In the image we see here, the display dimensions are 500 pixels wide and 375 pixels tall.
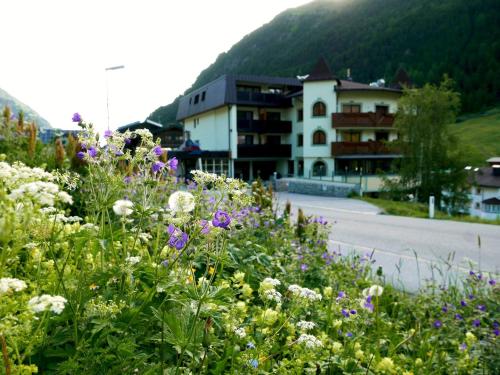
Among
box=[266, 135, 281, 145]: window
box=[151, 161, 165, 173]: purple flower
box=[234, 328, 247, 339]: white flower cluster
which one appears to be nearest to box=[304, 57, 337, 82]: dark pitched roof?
box=[266, 135, 281, 145]: window

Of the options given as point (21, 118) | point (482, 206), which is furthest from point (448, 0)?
point (21, 118)

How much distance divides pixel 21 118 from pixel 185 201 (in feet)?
28.0

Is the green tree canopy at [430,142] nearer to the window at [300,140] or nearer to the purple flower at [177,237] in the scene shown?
the window at [300,140]

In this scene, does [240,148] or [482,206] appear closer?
[240,148]

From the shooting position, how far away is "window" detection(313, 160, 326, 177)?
41969mm

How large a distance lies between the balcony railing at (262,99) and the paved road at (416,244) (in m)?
27.6

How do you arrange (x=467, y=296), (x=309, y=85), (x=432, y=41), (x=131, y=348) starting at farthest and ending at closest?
(x=432, y=41) < (x=309, y=85) < (x=467, y=296) < (x=131, y=348)

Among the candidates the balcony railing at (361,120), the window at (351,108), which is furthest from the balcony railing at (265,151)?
the window at (351,108)

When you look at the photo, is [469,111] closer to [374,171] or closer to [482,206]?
[482,206]

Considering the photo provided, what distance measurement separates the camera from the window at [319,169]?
42.0m

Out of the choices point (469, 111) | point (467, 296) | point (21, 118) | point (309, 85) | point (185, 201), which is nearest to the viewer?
point (185, 201)

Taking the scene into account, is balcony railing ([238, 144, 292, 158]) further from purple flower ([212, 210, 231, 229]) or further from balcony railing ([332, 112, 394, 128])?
purple flower ([212, 210, 231, 229])

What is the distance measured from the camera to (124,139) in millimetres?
2820

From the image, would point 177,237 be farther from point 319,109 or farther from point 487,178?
point 487,178
